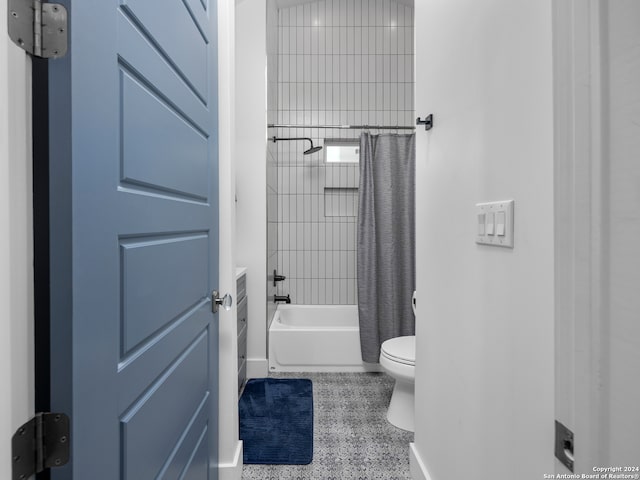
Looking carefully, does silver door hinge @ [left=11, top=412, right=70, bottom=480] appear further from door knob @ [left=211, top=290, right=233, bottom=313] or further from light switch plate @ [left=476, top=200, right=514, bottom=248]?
light switch plate @ [left=476, top=200, right=514, bottom=248]

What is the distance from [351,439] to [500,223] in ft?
5.01

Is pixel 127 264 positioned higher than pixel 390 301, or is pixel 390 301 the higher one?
pixel 127 264

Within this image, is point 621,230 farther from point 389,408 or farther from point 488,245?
point 389,408

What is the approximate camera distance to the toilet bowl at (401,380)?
1.95m

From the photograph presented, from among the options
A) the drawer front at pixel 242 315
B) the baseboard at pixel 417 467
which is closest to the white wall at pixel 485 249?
the baseboard at pixel 417 467

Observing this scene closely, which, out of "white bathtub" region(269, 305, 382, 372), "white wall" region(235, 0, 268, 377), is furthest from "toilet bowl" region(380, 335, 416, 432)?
"white wall" region(235, 0, 268, 377)

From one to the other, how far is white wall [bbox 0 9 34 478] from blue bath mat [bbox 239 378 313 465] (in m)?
1.54

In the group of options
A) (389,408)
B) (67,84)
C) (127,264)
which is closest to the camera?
(67,84)

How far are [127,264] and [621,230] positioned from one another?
778 millimetres

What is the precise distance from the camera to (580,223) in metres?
0.44

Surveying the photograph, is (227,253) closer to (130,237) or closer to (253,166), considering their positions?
(130,237)

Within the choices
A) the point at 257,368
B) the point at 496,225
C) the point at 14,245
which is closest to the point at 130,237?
the point at 14,245

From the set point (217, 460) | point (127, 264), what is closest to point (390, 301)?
point (217, 460)

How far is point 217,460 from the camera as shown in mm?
1466
